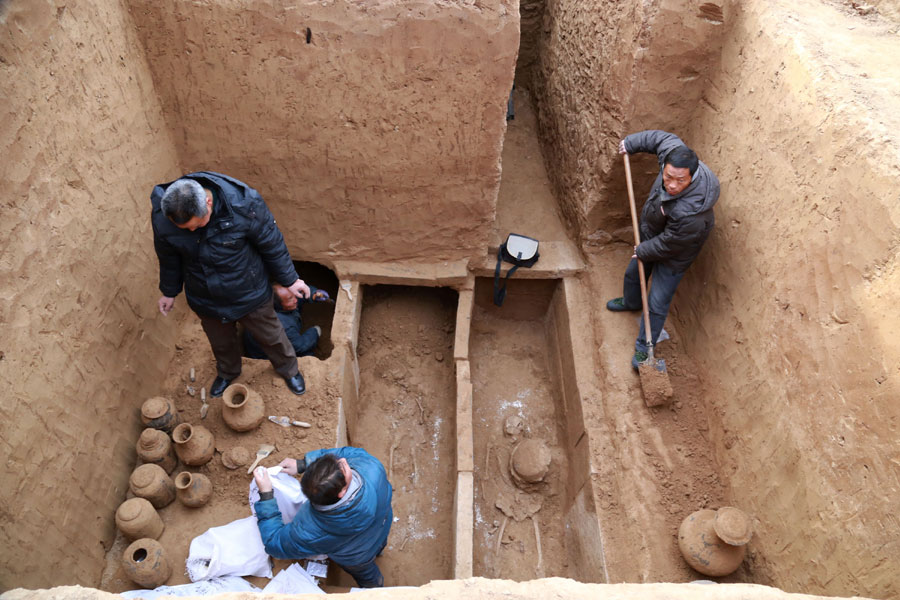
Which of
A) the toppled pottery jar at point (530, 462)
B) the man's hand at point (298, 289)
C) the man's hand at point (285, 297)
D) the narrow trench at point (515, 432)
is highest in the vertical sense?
the man's hand at point (298, 289)

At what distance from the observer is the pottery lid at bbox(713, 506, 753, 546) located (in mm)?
3227

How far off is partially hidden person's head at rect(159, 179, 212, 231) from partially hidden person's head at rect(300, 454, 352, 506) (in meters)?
1.38

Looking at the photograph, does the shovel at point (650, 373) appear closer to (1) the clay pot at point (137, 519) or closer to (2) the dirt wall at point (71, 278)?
(1) the clay pot at point (137, 519)

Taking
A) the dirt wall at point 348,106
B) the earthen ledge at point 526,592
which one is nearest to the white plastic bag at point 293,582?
the earthen ledge at point 526,592

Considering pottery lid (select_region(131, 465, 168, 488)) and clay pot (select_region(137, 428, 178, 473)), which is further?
clay pot (select_region(137, 428, 178, 473))

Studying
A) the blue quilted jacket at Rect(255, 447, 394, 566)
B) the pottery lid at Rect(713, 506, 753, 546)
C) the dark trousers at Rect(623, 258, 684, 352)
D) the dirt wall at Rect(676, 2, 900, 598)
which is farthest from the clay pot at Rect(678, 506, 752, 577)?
the blue quilted jacket at Rect(255, 447, 394, 566)

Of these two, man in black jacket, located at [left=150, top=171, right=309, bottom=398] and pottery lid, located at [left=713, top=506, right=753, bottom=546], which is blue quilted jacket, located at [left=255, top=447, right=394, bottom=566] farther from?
pottery lid, located at [left=713, top=506, right=753, bottom=546]

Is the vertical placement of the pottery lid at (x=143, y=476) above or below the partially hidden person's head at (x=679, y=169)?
below

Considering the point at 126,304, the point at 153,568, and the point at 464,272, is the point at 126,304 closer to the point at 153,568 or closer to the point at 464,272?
the point at 153,568

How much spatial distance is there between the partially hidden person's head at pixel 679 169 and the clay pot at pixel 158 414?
359cm

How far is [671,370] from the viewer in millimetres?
4434

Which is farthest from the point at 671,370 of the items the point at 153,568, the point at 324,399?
the point at 153,568

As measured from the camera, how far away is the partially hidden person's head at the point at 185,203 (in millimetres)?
2793

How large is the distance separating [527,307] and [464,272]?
110cm
